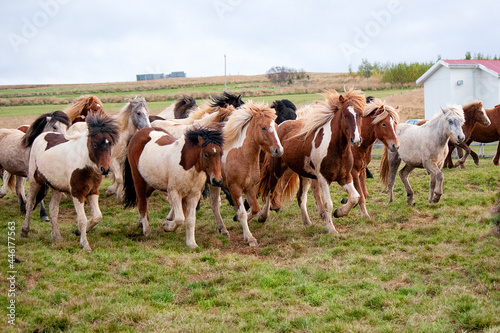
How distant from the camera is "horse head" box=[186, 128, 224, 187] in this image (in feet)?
23.8

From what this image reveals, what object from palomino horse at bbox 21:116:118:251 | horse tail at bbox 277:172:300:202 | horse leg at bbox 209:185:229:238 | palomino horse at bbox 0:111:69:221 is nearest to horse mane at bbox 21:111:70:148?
palomino horse at bbox 0:111:69:221

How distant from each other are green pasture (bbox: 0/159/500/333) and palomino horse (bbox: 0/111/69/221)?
3.97 ft

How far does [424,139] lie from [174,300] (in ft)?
22.4

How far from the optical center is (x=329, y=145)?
8031mm

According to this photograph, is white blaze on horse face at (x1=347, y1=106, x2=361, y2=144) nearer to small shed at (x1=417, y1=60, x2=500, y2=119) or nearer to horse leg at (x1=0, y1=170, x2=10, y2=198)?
horse leg at (x1=0, y1=170, x2=10, y2=198)

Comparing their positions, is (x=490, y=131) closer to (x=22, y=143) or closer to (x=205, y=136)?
(x=205, y=136)

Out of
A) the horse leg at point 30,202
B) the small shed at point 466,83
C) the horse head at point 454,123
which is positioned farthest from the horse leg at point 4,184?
the small shed at point 466,83

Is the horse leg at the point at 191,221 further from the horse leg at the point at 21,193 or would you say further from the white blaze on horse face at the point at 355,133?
the horse leg at the point at 21,193

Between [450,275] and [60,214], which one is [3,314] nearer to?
[450,275]

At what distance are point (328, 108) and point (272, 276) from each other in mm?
3529

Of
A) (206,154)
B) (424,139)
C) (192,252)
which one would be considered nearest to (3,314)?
(192,252)

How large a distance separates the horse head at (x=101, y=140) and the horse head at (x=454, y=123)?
6625 mm

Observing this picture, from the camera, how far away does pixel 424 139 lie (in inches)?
400

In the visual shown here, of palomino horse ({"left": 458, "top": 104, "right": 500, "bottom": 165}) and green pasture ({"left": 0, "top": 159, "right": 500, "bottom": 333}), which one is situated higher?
palomino horse ({"left": 458, "top": 104, "right": 500, "bottom": 165})
